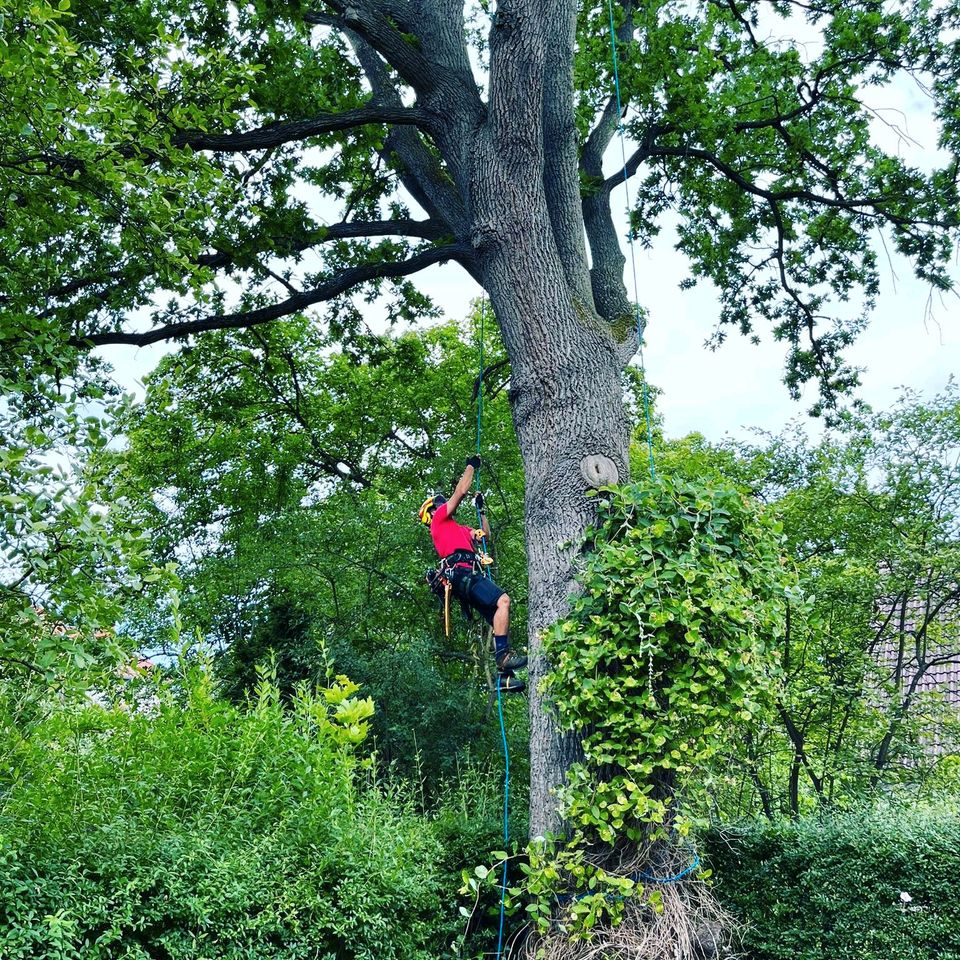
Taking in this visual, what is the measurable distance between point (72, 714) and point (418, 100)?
5.80 meters

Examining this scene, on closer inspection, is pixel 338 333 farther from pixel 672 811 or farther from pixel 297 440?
pixel 672 811

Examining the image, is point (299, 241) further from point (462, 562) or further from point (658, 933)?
point (658, 933)

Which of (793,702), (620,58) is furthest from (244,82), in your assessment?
(793,702)

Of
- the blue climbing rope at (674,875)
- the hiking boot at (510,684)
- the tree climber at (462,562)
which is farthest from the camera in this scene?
the tree climber at (462,562)

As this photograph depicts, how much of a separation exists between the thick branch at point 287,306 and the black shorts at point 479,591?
2812 millimetres

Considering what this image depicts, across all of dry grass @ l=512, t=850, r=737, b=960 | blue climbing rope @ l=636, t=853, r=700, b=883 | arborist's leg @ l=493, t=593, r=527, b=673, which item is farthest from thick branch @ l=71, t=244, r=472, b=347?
dry grass @ l=512, t=850, r=737, b=960

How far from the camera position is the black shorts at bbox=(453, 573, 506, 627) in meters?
7.41

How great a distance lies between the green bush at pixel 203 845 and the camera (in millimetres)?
4195

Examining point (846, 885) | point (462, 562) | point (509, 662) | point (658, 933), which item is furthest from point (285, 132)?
point (846, 885)

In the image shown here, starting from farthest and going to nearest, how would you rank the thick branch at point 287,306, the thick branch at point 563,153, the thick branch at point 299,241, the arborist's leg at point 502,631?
the thick branch at point 299,241 < the thick branch at point 287,306 < the thick branch at point 563,153 < the arborist's leg at point 502,631

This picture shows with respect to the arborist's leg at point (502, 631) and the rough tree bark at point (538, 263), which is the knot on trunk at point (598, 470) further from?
the arborist's leg at point (502, 631)

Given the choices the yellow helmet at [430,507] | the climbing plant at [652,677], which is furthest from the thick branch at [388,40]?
the climbing plant at [652,677]

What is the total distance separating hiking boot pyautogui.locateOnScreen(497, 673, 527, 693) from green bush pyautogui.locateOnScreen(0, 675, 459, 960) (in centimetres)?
118

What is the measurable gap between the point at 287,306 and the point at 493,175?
225 centimetres
